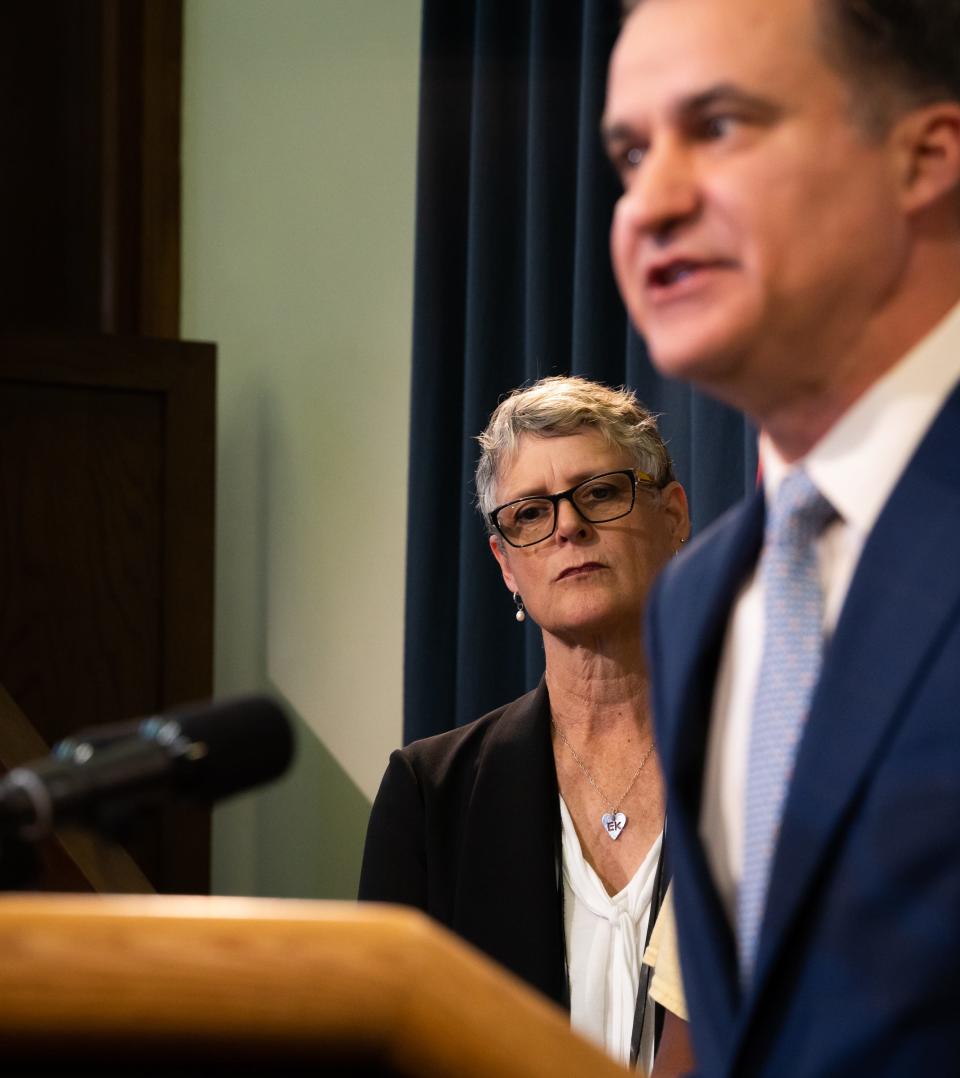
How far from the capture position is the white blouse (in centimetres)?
198

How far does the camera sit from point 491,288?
2.98 metres

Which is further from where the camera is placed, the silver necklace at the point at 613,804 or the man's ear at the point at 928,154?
the silver necklace at the point at 613,804

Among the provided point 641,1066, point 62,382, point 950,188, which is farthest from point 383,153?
point 950,188

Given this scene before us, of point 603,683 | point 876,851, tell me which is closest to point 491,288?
point 603,683

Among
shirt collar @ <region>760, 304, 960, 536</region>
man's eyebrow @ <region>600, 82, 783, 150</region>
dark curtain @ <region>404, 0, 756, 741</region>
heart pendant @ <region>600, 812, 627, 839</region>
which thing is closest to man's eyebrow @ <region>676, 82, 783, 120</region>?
man's eyebrow @ <region>600, 82, 783, 150</region>

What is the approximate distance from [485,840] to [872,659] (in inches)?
56.0

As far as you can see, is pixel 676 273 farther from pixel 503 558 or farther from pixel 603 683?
pixel 503 558

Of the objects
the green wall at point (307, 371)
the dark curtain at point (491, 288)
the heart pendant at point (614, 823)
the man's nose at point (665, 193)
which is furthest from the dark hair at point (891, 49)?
the green wall at point (307, 371)

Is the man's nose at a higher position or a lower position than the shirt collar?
higher

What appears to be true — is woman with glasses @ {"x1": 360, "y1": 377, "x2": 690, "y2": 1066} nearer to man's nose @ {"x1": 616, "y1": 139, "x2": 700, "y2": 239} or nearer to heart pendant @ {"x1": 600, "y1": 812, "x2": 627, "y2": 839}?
heart pendant @ {"x1": 600, "y1": 812, "x2": 627, "y2": 839}

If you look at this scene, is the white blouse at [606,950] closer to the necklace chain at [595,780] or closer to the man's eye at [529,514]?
the necklace chain at [595,780]

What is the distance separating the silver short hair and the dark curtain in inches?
11.1

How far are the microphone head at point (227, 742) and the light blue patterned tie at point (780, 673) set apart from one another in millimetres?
267

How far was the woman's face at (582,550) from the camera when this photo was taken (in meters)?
2.19
